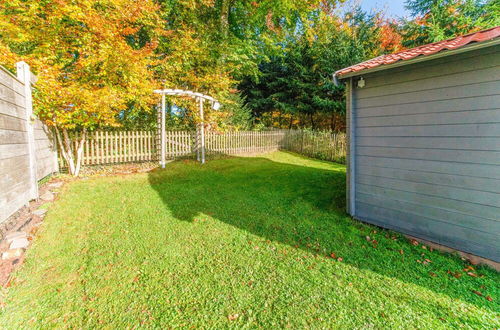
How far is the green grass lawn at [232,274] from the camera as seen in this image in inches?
79.5

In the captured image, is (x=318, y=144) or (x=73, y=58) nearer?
(x=73, y=58)

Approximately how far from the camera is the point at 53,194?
16.0ft

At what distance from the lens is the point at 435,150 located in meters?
3.24

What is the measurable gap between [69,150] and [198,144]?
4207 mm

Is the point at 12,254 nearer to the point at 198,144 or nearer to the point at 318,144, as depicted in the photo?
the point at 198,144

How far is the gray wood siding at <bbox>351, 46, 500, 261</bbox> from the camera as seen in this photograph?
281 cm

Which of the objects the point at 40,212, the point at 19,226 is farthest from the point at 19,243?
the point at 40,212

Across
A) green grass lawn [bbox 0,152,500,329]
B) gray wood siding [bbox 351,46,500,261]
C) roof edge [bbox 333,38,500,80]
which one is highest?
roof edge [bbox 333,38,500,80]

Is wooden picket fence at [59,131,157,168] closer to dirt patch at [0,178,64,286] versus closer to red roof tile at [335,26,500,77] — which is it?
dirt patch at [0,178,64,286]

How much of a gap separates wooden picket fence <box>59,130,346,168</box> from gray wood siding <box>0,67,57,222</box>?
3550mm

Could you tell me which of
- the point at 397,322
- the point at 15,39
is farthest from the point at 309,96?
the point at 397,322

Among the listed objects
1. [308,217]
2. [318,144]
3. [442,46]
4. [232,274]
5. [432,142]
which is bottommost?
[232,274]

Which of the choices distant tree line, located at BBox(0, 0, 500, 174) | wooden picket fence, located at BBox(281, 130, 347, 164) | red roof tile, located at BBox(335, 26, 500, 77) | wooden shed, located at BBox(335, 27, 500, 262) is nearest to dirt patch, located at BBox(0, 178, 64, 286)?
distant tree line, located at BBox(0, 0, 500, 174)

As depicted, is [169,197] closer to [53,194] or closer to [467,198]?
[53,194]
